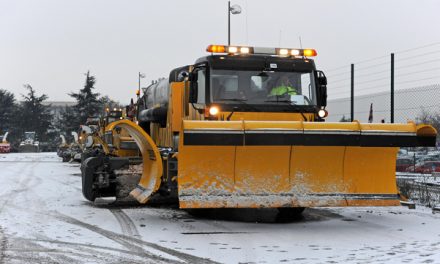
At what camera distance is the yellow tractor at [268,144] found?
25.3 feet

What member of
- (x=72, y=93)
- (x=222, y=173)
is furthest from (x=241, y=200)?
(x=72, y=93)

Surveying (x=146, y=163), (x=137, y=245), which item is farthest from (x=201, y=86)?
(x=137, y=245)

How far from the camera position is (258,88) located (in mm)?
8938

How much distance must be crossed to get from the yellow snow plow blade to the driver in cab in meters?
2.17

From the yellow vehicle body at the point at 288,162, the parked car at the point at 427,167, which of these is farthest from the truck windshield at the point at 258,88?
the parked car at the point at 427,167

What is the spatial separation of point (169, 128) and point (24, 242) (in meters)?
4.08

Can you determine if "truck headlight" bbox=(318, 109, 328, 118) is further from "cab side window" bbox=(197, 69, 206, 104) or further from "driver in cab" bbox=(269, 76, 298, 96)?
"cab side window" bbox=(197, 69, 206, 104)

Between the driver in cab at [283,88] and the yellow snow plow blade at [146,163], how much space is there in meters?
2.17

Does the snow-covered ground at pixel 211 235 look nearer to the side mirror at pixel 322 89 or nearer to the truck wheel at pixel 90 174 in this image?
the truck wheel at pixel 90 174

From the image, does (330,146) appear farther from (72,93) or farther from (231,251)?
(72,93)

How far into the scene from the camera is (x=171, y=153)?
840 centimetres

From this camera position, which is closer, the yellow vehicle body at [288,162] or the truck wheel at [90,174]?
the yellow vehicle body at [288,162]

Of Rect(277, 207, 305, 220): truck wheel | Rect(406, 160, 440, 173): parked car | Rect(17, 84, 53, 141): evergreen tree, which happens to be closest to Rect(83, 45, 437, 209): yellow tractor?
Rect(277, 207, 305, 220): truck wheel

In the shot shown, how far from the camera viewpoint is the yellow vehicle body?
7609mm
